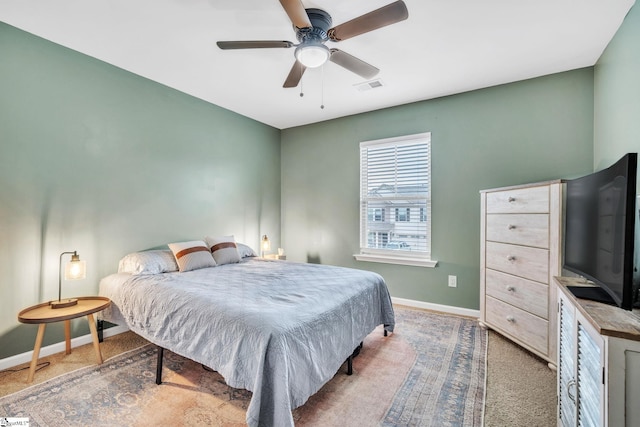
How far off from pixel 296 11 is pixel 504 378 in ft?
9.14

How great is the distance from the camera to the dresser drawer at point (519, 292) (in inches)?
90.0

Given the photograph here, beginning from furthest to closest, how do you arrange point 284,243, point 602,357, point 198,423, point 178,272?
point 284,243 → point 178,272 → point 198,423 → point 602,357

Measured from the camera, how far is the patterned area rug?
5.55 ft

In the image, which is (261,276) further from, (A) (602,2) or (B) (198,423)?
(A) (602,2)

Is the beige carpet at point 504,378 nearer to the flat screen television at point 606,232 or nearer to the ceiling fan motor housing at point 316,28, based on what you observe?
the flat screen television at point 606,232

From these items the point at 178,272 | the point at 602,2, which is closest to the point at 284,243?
the point at 178,272

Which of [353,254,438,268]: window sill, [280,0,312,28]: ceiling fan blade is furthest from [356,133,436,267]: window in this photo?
[280,0,312,28]: ceiling fan blade

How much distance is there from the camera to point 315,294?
2.06 meters

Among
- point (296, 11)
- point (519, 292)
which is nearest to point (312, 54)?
point (296, 11)

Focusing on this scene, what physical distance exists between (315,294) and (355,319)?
380 mm

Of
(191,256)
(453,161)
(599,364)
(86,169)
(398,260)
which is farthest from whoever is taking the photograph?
(398,260)

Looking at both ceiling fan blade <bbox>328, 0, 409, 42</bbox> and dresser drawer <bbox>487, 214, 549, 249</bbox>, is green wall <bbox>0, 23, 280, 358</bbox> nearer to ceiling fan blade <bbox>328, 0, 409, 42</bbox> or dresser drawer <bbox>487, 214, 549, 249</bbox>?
ceiling fan blade <bbox>328, 0, 409, 42</bbox>

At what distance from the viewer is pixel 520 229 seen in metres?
2.49

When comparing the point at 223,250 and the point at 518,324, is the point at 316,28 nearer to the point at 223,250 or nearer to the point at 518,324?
the point at 223,250
